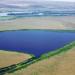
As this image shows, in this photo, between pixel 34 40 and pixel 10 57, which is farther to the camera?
pixel 34 40

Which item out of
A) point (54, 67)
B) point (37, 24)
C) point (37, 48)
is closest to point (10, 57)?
point (37, 48)

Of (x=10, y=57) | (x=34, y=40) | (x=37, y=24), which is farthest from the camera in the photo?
(x=37, y=24)

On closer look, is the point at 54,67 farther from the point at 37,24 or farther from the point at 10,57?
the point at 37,24

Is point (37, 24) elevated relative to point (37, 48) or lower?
elevated

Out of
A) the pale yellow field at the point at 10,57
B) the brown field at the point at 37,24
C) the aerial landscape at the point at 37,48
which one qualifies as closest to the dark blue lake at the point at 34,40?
the aerial landscape at the point at 37,48

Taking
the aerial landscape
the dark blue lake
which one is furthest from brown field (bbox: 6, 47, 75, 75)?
the dark blue lake

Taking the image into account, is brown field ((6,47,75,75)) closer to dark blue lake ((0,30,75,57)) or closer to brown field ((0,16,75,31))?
dark blue lake ((0,30,75,57))

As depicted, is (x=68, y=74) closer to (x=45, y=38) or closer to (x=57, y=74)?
(x=57, y=74)
